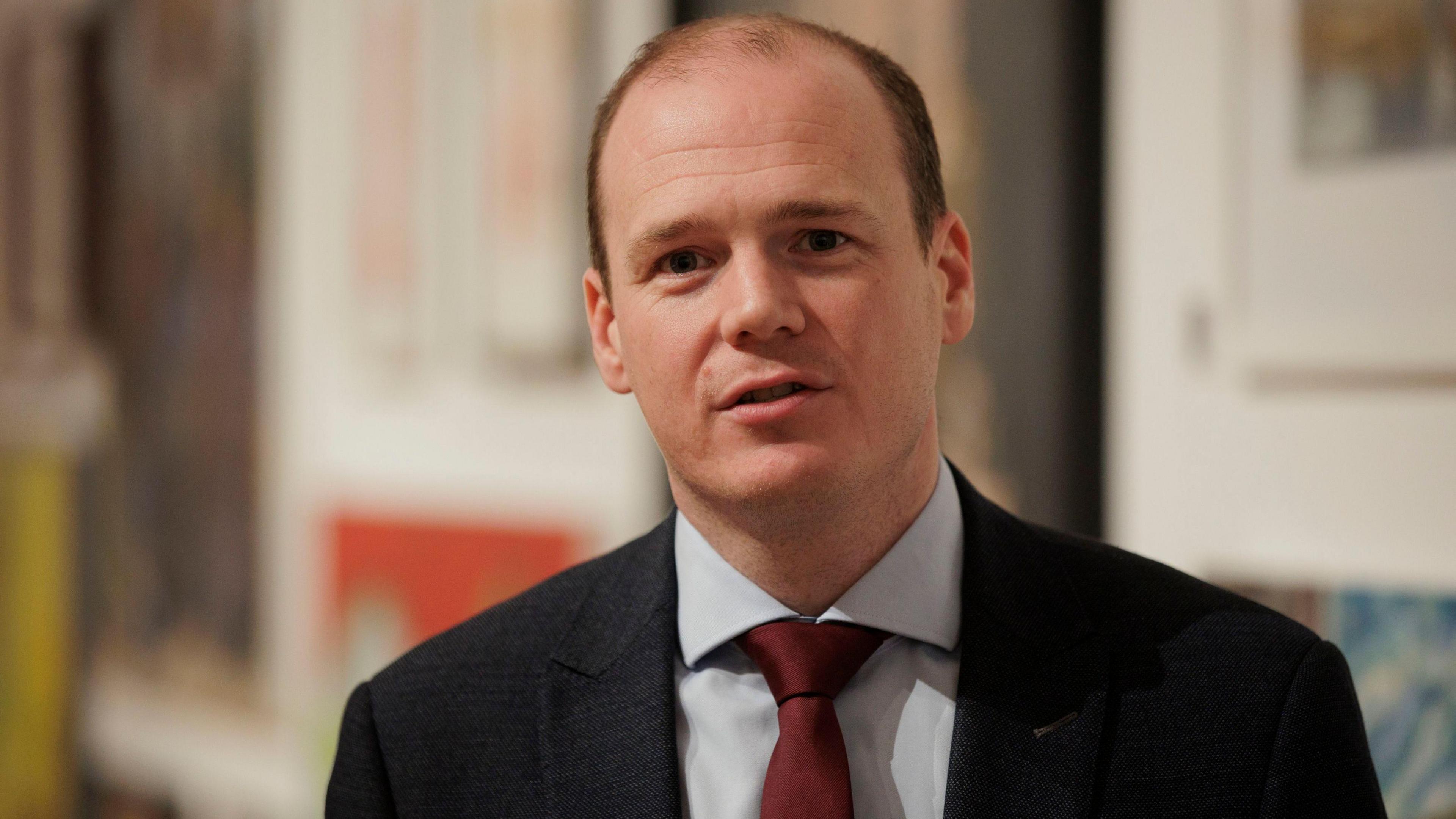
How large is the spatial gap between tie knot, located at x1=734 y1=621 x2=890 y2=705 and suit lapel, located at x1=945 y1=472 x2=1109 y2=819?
113 mm

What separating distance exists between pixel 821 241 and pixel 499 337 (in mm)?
2352

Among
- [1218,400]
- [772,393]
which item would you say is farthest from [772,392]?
[1218,400]

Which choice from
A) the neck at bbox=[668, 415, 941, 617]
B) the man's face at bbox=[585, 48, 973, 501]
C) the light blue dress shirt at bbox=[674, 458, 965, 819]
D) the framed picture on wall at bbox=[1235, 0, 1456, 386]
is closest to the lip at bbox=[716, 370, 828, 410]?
the man's face at bbox=[585, 48, 973, 501]

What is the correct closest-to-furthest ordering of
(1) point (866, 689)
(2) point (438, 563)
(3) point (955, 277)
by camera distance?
1. (1) point (866, 689)
2. (3) point (955, 277)
3. (2) point (438, 563)

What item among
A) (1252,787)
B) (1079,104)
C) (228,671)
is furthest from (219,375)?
(1252,787)

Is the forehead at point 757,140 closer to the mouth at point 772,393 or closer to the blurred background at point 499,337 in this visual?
the mouth at point 772,393

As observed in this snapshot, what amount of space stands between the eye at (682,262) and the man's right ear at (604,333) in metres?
0.17

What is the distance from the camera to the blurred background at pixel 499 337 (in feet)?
6.53

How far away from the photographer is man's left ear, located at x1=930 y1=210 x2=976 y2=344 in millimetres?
1566

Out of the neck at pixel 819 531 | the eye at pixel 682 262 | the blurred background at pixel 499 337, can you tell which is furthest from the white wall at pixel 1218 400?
the eye at pixel 682 262

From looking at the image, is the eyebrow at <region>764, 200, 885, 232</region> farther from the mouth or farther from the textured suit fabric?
the textured suit fabric

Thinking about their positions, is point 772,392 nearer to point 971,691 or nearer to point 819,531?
point 819,531

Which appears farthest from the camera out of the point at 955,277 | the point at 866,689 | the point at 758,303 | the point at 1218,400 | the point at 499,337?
the point at 499,337

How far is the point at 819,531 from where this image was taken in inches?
56.1
